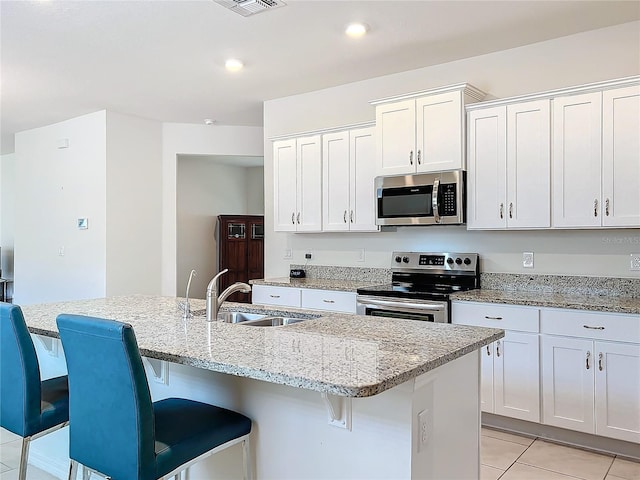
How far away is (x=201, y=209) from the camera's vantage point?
8.03 metres

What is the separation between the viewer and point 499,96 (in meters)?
3.78

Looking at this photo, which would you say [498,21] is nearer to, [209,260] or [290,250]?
[290,250]

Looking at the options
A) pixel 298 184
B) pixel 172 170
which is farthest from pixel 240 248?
pixel 298 184

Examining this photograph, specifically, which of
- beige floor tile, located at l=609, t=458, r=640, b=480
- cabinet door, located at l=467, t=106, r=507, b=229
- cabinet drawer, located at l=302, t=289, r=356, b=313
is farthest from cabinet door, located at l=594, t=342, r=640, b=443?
cabinet drawer, located at l=302, t=289, r=356, b=313

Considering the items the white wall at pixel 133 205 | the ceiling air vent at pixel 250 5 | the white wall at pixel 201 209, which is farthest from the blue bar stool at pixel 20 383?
the white wall at pixel 201 209

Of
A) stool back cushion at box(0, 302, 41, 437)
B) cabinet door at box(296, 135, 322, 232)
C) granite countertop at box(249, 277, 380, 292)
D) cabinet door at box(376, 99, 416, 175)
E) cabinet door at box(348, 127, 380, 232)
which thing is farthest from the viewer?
cabinet door at box(296, 135, 322, 232)

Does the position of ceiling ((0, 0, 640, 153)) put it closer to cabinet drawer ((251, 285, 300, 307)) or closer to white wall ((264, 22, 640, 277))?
white wall ((264, 22, 640, 277))

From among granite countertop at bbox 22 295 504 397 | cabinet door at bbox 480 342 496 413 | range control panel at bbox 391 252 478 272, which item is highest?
range control panel at bbox 391 252 478 272

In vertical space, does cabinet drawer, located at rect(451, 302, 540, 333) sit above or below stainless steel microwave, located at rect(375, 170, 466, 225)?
below

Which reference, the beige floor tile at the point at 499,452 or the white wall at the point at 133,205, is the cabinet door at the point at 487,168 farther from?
the white wall at the point at 133,205

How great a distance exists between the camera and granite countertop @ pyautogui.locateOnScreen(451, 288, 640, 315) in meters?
2.86

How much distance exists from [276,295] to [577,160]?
2.55 metres

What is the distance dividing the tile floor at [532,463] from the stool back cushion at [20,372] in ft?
3.10

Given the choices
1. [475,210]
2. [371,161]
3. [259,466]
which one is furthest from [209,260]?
[259,466]
